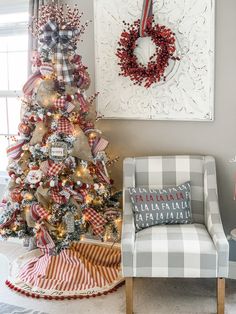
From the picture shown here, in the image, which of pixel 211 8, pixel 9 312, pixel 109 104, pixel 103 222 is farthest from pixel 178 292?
pixel 211 8

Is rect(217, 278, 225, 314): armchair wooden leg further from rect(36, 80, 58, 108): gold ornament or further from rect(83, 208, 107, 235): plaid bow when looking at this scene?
rect(36, 80, 58, 108): gold ornament

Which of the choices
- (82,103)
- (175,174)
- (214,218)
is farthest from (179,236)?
(82,103)

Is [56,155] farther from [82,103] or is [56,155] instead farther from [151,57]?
[151,57]

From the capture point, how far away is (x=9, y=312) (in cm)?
278

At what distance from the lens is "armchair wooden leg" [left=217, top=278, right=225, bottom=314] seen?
104 inches

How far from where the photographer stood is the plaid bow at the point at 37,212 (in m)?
3.13

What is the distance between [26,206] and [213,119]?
61.5 inches

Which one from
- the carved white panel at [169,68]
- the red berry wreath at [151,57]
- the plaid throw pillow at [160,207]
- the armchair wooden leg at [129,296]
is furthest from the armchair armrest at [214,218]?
the red berry wreath at [151,57]

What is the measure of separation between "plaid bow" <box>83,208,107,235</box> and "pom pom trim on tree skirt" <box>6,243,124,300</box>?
11.7 inches

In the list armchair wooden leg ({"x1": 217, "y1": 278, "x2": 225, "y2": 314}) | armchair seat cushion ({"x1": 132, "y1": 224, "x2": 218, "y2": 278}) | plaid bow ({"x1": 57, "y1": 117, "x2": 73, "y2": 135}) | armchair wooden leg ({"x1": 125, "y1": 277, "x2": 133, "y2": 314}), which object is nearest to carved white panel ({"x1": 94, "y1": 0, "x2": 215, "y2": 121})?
plaid bow ({"x1": 57, "y1": 117, "x2": 73, "y2": 135})

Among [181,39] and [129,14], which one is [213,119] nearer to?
[181,39]

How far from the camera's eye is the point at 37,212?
3.15 m

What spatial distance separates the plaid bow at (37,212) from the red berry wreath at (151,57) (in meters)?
1.22

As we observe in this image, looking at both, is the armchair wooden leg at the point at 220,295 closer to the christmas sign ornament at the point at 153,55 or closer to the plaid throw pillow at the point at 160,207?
the plaid throw pillow at the point at 160,207
